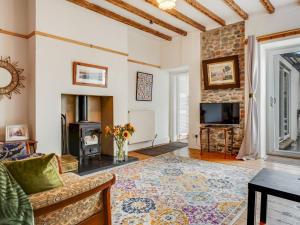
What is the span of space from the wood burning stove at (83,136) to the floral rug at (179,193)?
69 cm

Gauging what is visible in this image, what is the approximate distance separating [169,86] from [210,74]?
1.68 meters

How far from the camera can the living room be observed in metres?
2.60

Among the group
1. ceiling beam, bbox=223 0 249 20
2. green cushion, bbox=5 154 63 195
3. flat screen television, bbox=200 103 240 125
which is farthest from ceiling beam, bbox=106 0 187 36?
green cushion, bbox=5 154 63 195

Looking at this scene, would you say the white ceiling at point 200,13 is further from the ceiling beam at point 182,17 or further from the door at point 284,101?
the door at point 284,101

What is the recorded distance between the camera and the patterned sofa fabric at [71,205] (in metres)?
1.18

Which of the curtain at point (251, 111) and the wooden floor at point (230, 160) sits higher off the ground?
the curtain at point (251, 111)

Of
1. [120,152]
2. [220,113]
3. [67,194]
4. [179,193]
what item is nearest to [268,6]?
[220,113]

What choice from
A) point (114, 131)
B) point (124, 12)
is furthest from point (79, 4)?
point (114, 131)

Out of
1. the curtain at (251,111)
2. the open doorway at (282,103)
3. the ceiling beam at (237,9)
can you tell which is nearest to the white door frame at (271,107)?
the open doorway at (282,103)

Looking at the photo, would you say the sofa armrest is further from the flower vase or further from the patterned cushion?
the flower vase

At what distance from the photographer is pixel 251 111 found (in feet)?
14.3

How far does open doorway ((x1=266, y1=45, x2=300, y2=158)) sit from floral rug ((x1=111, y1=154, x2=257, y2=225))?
1567 millimetres

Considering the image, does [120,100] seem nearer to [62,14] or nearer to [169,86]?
[62,14]

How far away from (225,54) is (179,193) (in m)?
3.51
